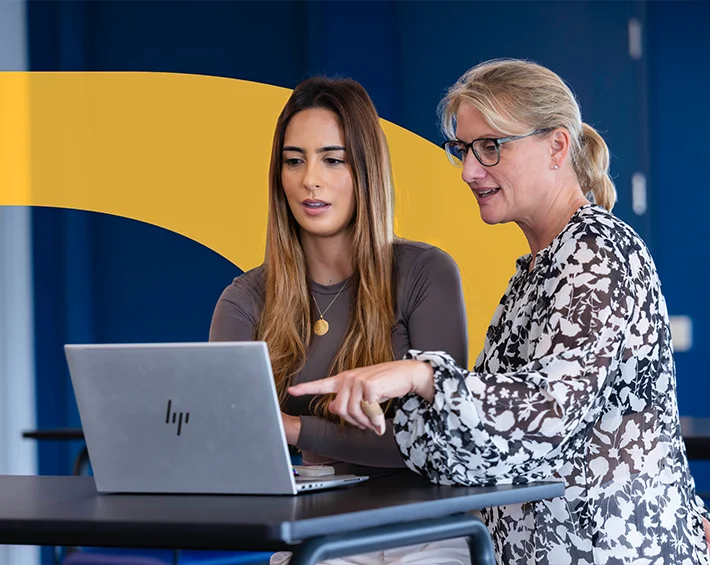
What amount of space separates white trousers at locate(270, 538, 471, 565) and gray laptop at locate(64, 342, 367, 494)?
13.6 inches

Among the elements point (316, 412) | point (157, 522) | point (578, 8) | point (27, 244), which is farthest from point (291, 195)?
point (27, 244)

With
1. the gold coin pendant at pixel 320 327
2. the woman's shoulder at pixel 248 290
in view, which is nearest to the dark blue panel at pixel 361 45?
the woman's shoulder at pixel 248 290

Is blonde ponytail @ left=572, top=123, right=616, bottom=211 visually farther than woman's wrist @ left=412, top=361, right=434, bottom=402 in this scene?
Yes

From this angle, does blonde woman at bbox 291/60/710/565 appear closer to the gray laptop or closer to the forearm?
the gray laptop

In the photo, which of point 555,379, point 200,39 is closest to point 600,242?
point 555,379

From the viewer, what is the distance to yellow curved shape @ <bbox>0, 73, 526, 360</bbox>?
12.1ft

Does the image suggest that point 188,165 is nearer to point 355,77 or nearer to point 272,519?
point 355,77

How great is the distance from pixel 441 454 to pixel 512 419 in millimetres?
111

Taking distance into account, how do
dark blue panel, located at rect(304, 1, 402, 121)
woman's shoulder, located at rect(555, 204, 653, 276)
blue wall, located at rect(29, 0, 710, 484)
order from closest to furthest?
woman's shoulder, located at rect(555, 204, 653, 276) → blue wall, located at rect(29, 0, 710, 484) → dark blue panel, located at rect(304, 1, 402, 121)

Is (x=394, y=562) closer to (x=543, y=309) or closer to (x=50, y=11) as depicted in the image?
(x=543, y=309)

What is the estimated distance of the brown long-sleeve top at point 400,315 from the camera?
78.0 inches

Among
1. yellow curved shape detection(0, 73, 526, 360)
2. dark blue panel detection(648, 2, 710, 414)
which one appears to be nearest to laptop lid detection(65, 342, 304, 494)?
yellow curved shape detection(0, 73, 526, 360)

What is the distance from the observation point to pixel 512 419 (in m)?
1.38

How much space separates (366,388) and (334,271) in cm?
92
